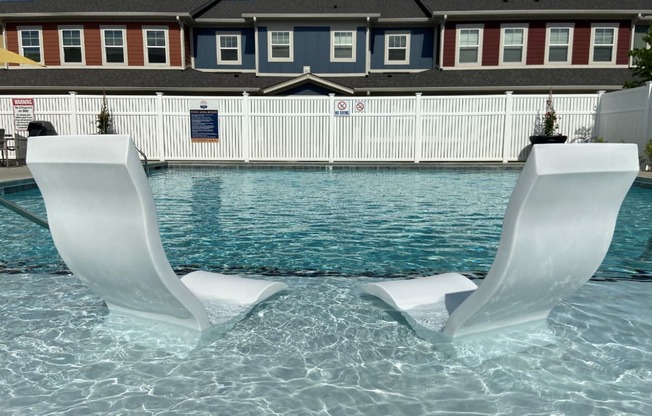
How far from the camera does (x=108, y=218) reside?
2.59 metres

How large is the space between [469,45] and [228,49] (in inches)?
418

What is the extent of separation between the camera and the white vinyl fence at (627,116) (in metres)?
12.6

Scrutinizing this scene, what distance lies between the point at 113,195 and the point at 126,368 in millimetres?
1027

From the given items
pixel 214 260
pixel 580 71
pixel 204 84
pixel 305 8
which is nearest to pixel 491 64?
pixel 580 71

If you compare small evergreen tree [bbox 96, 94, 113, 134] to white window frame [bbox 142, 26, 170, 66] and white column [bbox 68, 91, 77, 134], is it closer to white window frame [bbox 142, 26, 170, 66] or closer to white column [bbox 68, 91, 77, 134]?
white column [bbox 68, 91, 77, 134]

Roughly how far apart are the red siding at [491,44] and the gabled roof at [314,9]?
2.64 meters

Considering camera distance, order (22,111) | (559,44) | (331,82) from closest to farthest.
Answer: (22,111) → (331,82) → (559,44)

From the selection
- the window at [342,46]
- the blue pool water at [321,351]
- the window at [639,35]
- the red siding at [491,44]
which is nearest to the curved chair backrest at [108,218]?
the blue pool water at [321,351]

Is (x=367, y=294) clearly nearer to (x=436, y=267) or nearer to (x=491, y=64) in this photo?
(x=436, y=267)

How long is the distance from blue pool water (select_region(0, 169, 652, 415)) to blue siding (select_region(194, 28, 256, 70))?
1679 centimetres

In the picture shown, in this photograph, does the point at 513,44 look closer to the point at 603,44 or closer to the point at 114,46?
the point at 603,44

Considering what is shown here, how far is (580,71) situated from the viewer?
1973 centimetres

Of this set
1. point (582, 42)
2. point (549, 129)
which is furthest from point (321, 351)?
point (582, 42)

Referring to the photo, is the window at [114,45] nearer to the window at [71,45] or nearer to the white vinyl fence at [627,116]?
the window at [71,45]
